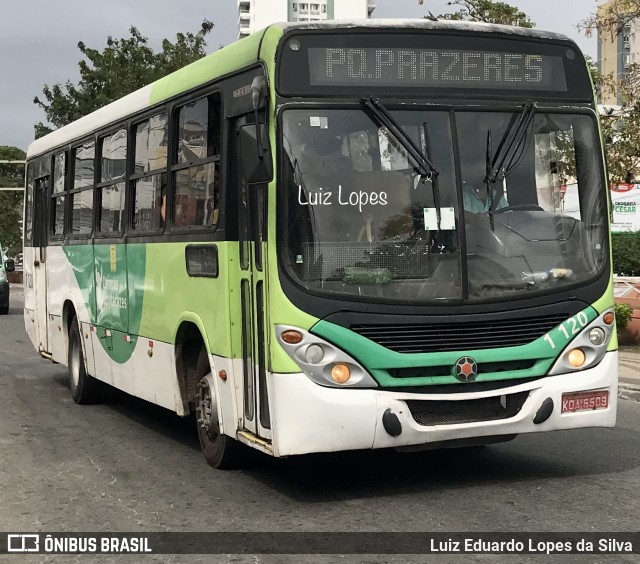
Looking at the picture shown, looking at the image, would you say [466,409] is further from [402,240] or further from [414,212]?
[414,212]

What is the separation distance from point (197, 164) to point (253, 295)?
4.98 feet

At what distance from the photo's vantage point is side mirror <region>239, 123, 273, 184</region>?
7.07 metres

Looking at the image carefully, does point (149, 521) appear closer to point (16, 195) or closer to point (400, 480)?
point (400, 480)

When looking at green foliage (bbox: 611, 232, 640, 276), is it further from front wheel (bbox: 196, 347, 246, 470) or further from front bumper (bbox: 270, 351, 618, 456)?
front bumper (bbox: 270, 351, 618, 456)

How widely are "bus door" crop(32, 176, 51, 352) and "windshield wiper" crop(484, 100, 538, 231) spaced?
312 inches

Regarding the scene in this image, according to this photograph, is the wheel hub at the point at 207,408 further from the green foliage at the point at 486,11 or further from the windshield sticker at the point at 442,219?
the green foliage at the point at 486,11

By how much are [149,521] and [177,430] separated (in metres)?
3.77

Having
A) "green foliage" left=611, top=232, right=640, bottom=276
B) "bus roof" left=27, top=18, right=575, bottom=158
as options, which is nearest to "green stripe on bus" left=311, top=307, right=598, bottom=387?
"bus roof" left=27, top=18, right=575, bottom=158

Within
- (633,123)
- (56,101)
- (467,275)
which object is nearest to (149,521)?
(467,275)

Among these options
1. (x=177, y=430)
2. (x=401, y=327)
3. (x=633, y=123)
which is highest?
(x=633, y=123)

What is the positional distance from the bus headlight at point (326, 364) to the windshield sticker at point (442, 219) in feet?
3.24

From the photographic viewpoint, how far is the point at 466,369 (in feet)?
23.5

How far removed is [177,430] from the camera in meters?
10.7

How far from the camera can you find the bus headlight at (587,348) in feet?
24.4
